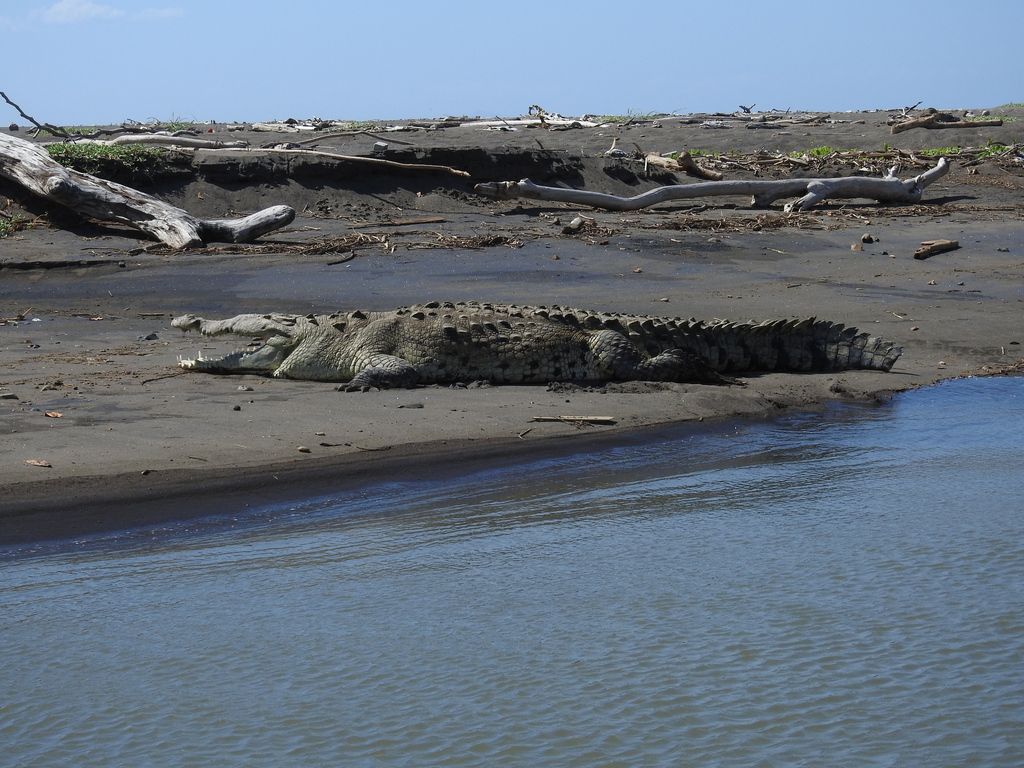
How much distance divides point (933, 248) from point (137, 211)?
9.02 meters

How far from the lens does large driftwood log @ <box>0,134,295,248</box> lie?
1228 cm

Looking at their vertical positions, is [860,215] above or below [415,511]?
above

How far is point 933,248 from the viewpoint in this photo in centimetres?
1263

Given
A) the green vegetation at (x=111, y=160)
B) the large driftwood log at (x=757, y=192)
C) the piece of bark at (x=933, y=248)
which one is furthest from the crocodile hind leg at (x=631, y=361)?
the green vegetation at (x=111, y=160)

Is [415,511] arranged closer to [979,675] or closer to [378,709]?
[378,709]

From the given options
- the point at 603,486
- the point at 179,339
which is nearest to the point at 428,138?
the point at 179,339

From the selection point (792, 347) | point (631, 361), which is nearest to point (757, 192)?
point (792, 347)

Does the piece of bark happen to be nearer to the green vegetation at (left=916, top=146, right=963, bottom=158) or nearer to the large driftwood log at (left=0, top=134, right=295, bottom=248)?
the green vegetation at (left=916, top=146, right=963, bottom=158)

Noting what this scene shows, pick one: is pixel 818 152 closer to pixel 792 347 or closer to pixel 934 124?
pixel 934 124

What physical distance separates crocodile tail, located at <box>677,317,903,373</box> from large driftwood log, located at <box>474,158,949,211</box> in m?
6.49

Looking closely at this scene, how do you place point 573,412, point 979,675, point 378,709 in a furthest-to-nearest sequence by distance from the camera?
point 573,412
point 979,675
point 378,709

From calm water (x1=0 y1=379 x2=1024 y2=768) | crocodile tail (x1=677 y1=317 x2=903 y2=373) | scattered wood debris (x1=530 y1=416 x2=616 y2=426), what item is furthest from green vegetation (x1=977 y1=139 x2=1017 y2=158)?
calm water (x1=0 y1=379 x2=1024 y2=768)

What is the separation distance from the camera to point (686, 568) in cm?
482

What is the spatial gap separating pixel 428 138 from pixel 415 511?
17.2 meters
